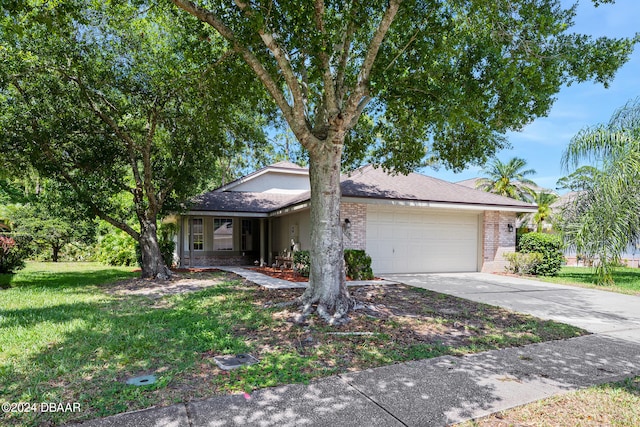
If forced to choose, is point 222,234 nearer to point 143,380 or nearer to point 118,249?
point 118,249

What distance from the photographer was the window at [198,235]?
59.7 feet

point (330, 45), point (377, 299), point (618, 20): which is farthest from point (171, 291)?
point (618, 20)

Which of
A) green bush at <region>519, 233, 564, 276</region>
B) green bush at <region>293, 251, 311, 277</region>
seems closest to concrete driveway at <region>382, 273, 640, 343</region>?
green bush at <region>519, 233, 564, 276</region>

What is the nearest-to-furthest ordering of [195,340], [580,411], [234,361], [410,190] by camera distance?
[580,411], [234,361], [195,340], [410,190]

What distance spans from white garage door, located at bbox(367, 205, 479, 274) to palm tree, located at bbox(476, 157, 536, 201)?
1690 centimetres

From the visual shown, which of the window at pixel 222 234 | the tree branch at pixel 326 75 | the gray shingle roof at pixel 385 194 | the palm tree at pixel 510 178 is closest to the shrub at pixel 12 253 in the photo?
the gray shingle roof at pixel 385 194

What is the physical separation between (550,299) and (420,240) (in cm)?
543

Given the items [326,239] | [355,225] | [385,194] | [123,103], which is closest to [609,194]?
[385,194]

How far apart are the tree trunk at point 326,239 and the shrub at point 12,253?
11188 mm

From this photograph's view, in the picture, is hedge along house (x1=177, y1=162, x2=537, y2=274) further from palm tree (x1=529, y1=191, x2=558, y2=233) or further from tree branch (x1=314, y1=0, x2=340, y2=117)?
palm tree (x1=529, y1=191, x2=558, y2=233)

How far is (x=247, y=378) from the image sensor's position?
13.8 ft

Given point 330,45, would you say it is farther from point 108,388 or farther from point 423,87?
point 108,388

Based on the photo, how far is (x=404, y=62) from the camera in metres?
8.05

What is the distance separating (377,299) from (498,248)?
8494 mm
